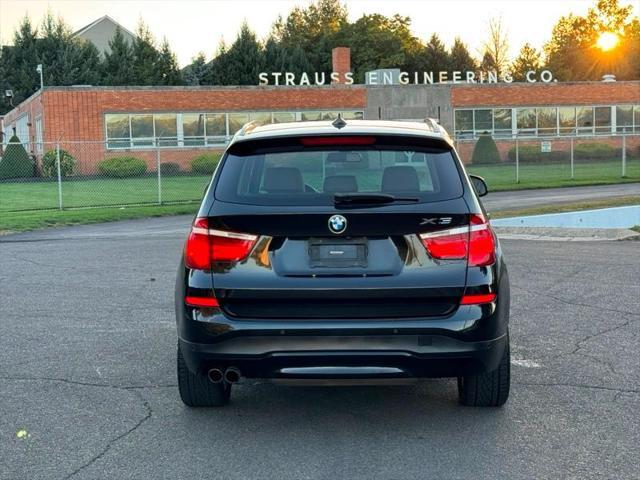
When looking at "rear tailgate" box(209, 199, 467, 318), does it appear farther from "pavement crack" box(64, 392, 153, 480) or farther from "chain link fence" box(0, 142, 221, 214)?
"chain link fence" box(0, 142, 221, 214)

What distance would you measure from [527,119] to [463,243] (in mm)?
46817

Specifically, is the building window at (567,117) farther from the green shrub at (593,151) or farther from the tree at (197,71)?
the tree at (197,71)

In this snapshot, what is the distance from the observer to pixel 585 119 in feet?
164

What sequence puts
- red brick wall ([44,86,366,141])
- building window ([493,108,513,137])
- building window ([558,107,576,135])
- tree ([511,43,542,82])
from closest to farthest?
red brick wall ([44,86,366,141]), building window ([493,108,513,137]), building window ([558,107,576,135]), tree ([511,43,542,82])

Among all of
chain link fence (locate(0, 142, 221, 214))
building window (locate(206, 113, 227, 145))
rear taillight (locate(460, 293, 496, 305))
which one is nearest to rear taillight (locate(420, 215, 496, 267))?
rear taillight (locate(460, 293, 496, 305))

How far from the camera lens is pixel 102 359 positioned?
21.9ft

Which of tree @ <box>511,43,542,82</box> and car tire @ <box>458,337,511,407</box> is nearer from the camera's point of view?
car tire @ <box>458,337,511,407</box>

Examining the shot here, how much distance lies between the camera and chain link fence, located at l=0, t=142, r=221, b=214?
1022 inches

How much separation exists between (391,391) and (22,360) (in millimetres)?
2846

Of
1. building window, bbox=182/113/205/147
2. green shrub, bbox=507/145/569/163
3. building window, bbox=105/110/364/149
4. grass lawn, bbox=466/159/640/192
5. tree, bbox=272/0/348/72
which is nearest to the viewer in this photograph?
grass lawn, bbox=466/159/640/192

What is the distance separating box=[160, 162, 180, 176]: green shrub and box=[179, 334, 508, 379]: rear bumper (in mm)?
36722

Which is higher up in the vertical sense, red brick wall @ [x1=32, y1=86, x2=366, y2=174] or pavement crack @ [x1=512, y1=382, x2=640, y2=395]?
red brick wall @ [x1=32, y1=86, x2=366, y2=174]

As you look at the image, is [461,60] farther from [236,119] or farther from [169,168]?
[169,168]

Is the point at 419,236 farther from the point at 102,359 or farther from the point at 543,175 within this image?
the point at 543,175
